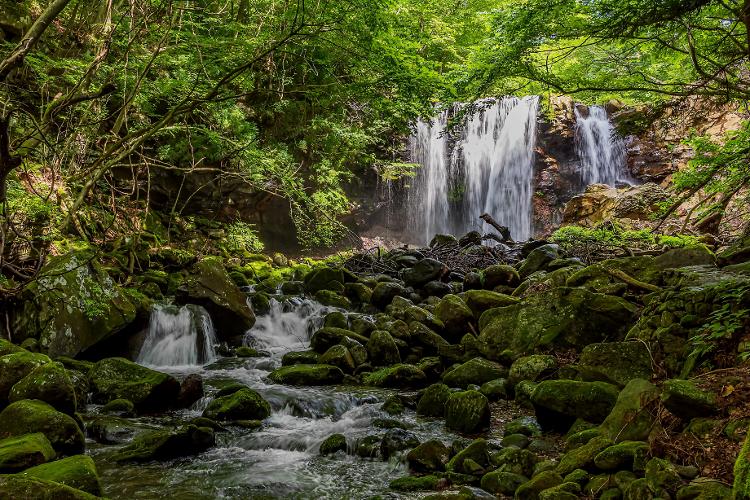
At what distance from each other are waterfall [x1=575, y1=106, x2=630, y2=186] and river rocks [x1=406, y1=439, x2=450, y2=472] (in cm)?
1792

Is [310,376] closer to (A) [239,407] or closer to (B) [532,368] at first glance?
(A) [239,407]

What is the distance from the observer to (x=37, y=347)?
723 cm

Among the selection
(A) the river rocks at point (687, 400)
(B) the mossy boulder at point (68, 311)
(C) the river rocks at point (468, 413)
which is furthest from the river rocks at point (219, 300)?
(A) the river rocks at point (687, 400)

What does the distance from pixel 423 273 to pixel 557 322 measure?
5378 millimetres

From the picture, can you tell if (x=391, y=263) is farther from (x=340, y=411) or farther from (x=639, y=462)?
(x=639, y=462)

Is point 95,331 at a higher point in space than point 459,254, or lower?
lower

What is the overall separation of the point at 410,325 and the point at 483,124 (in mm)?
14894

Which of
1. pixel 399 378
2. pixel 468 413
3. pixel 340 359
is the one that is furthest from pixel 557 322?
pixel 340 359

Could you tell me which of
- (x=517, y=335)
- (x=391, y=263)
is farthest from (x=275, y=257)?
(x=517, y=335)

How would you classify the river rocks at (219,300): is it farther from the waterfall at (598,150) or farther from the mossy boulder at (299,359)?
the waterfall at (598,150)

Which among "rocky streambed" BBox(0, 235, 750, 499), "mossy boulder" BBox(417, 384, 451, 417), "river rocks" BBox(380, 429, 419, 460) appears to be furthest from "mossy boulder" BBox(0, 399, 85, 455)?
"mossy boulder" BBox(417, 384, 451, 417)

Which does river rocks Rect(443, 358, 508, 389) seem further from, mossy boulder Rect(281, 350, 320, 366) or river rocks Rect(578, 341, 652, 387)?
mossy boulder Rect(281, 350, 320, 366)

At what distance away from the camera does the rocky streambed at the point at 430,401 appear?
3553 millimetres

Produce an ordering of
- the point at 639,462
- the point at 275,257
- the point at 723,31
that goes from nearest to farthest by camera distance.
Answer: the point at 639,462 → the point at 723,31 → the point at 275,257
